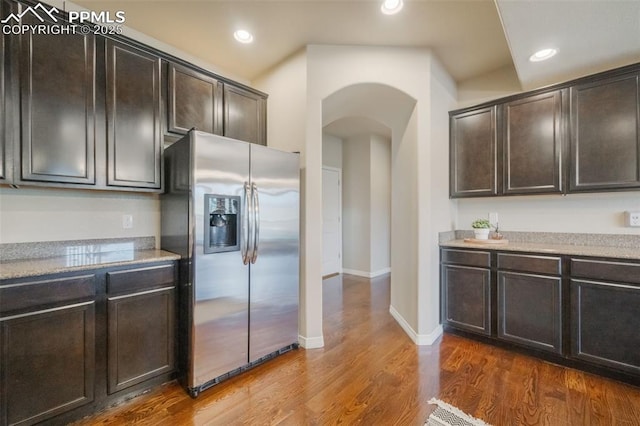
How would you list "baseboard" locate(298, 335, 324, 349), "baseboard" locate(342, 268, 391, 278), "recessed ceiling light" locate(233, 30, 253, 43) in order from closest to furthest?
"recessed ceiling light" locate(233, 30, 253, 43) < "baseboard" locate(298, 335, 324, 349) < "baseboard" locate(342, 268, 391, 278)

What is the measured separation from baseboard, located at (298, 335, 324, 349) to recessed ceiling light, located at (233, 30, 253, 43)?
279cm

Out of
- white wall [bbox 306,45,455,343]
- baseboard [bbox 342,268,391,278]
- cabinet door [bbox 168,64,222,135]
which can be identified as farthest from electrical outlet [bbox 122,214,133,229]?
baseboard [bbox 342,268,391,278]

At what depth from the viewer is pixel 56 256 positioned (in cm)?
202

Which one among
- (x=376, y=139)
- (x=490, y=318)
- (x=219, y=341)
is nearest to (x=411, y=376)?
(x=490, y=318)

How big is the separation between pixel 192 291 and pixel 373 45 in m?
2.66

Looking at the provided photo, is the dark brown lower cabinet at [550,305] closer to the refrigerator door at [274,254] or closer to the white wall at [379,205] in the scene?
the refrigerator door at [274,254]

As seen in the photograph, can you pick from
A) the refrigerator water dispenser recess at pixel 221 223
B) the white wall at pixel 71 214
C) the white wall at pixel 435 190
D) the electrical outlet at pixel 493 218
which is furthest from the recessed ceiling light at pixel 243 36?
the electrical outlet at pixel 493 218

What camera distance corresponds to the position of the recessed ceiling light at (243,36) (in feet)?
8.21

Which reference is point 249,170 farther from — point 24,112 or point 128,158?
point 24,112

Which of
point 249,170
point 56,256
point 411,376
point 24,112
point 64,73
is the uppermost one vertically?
point 64,73

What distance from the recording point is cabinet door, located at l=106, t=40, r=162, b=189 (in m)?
2.05

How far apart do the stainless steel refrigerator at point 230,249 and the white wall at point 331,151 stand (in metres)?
3.05

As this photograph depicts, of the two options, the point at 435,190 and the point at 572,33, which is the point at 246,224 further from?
the point at 572,33

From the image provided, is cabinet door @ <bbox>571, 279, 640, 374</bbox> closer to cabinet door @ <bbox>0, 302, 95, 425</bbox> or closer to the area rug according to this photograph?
the area rug
